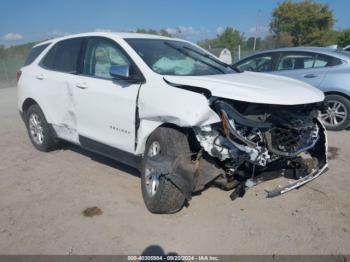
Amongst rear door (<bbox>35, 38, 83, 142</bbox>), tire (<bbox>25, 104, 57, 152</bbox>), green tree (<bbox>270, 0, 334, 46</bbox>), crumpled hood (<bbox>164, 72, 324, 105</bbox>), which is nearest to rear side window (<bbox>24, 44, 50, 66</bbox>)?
rear door (<bbox>35, 38, 83, 142</bbox>)

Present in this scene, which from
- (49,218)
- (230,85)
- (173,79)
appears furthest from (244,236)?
(49,218)

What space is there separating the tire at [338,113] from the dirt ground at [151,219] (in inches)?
67.6

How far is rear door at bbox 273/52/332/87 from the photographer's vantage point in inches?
264

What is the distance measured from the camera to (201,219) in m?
3.65

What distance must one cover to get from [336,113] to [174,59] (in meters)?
3.82

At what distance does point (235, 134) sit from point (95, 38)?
254 cm

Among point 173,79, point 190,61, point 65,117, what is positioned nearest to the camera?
point 173,79

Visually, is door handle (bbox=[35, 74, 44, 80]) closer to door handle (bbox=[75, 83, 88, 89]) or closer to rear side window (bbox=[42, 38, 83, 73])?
rear side window (bbox=[42, 38, 83, 73])

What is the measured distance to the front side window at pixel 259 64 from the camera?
297 inches

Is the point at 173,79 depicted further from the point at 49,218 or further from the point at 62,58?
the point at 62,58

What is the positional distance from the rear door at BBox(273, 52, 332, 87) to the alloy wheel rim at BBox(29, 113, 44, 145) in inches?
185

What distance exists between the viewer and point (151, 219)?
3.68 metres

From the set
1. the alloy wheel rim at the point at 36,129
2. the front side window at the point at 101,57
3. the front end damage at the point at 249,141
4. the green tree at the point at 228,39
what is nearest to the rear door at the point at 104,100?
the front side window at the point at 101,57

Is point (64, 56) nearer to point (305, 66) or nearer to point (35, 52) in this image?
point (35, 52)
